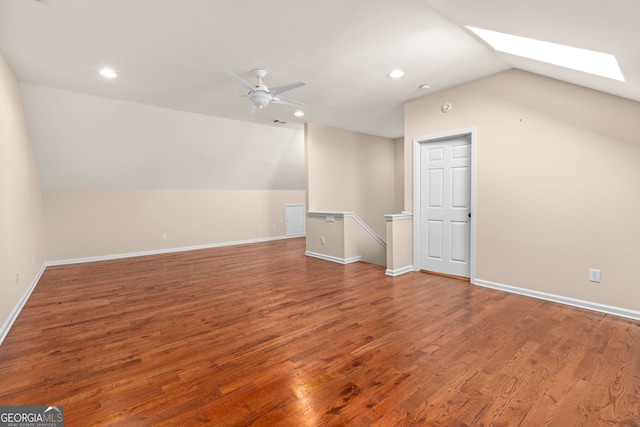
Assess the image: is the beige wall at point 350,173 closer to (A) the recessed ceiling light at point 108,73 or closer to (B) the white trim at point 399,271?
(B) the white trim at point 399,271

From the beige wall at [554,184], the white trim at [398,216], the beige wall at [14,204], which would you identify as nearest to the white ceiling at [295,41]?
the beige wall at [554,184]

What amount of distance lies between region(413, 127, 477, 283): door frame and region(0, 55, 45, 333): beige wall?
4.79 metres

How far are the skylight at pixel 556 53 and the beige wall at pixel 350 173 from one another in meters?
3.67

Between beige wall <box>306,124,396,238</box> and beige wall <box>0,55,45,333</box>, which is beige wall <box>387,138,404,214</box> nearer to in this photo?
beige wall <box>306,124,396,238</box>

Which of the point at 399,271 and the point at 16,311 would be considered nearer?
the point at 16,311

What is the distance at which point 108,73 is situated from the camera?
350 cm

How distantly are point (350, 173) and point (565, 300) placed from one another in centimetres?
453

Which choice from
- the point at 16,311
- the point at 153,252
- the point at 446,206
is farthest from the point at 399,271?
the point at 153,252

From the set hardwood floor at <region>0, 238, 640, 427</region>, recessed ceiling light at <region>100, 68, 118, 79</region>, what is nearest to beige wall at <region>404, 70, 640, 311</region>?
hardwood floor at <region>0, 238, 640, 427</region>

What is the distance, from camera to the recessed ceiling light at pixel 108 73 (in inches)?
134

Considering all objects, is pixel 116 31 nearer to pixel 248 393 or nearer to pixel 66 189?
pixel 248 393

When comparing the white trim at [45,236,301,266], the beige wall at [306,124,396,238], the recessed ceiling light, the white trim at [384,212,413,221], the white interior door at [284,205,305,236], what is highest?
the recessed ceiling light

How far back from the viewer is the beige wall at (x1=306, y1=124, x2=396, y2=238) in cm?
598

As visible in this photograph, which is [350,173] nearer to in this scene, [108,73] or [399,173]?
[399,173]
